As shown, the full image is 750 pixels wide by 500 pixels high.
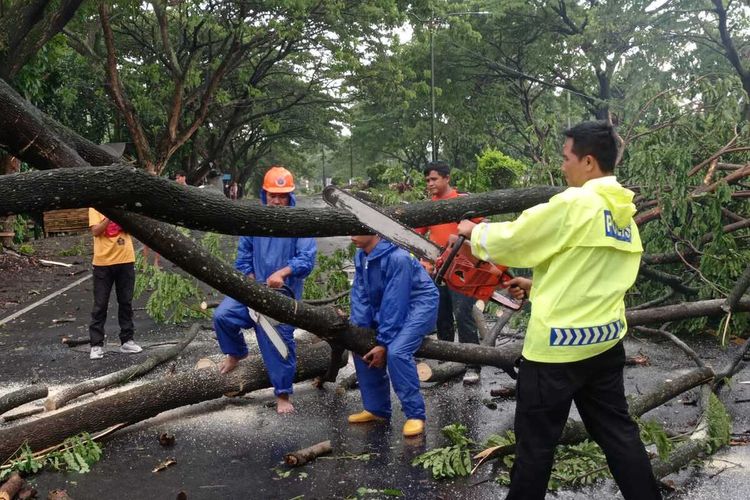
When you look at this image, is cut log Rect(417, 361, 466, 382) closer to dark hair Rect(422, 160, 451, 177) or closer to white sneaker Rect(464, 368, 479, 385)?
white sneaker Rect(464, 368, 479, 385)

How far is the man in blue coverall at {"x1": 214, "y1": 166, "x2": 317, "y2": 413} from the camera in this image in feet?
16.7

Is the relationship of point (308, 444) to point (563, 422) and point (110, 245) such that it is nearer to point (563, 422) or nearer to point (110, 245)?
point (563, 422)

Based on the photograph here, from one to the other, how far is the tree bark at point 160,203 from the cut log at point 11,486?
1616mm

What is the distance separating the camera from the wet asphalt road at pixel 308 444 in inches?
150

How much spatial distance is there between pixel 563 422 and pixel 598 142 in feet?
3.71

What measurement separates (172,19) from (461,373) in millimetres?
17265

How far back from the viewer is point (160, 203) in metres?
3.05

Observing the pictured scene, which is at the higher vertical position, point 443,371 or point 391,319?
point 391,319

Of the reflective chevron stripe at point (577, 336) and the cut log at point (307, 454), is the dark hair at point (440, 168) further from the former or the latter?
the reflective chevron stripe at point (577, 336)

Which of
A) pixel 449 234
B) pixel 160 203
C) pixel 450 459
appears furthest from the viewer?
pixel 449 234

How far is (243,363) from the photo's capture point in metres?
5.35

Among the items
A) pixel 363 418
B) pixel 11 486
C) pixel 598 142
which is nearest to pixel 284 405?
pixel 363 418

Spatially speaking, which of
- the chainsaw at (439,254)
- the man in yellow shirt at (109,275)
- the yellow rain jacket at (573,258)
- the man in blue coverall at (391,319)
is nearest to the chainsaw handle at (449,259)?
the chainsaw at (439,254)

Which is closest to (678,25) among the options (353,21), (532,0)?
(532,0)
